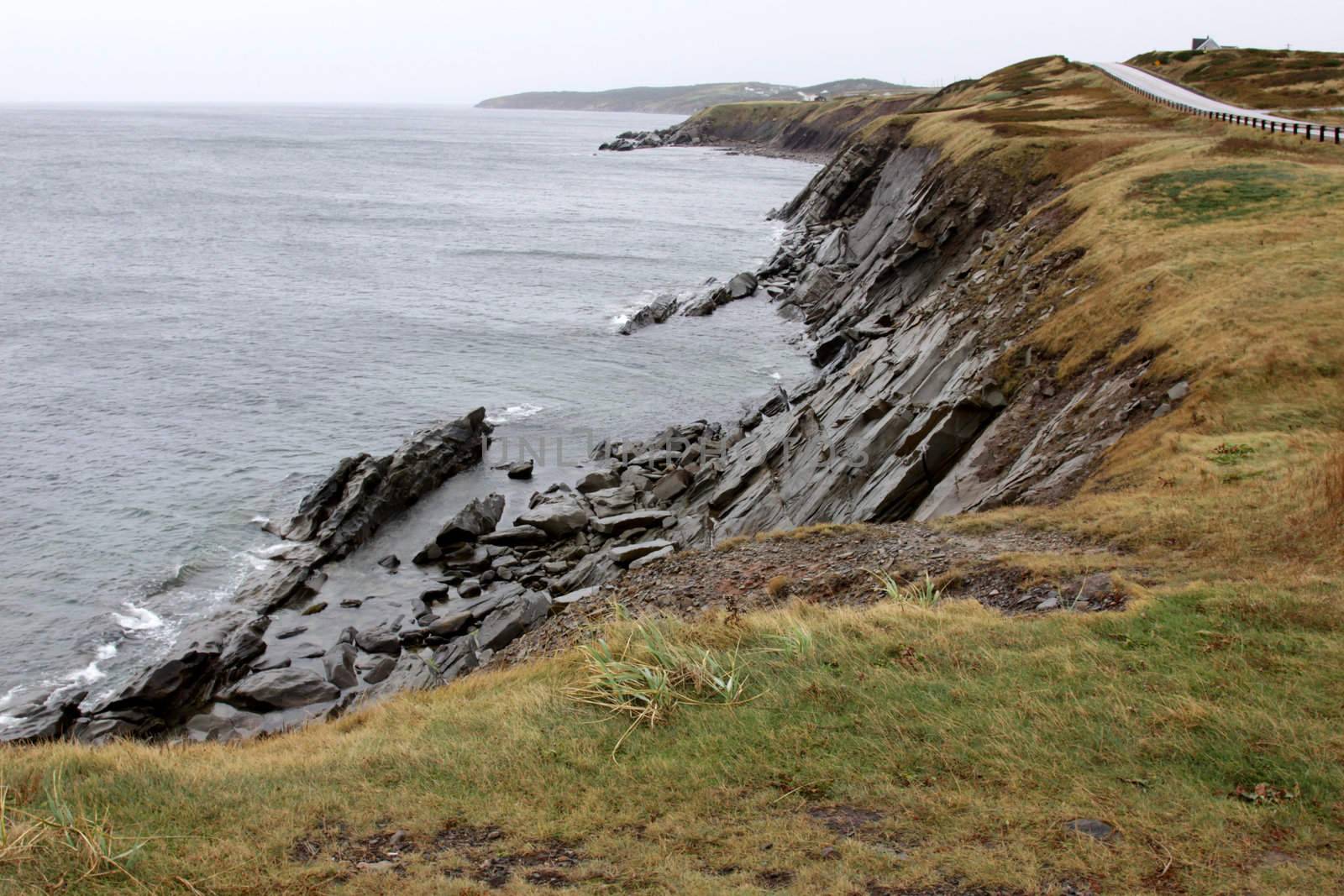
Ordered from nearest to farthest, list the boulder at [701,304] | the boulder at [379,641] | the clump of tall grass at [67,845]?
the clump of tall grass at [67,845] < the boulder at [379,641] < the boulder at [701,304]

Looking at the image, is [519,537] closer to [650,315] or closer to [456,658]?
[456,658]

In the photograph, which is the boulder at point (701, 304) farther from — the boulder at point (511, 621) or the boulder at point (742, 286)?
the boulder at point (511, 621)

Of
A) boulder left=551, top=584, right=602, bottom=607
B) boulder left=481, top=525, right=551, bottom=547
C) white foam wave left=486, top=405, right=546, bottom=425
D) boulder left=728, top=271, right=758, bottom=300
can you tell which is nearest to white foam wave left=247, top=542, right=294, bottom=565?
boulder left=481, top=525, right=551, bottom=547

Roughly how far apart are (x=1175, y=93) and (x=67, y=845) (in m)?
83.1

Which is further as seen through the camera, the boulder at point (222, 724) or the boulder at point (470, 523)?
the boulder at point (470, 523)

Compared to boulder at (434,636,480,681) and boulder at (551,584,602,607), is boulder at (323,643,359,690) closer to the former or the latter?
boulder at (434,636,480,681)

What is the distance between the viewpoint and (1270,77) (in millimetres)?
75000

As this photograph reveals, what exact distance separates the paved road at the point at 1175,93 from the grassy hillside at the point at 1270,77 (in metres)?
1.59

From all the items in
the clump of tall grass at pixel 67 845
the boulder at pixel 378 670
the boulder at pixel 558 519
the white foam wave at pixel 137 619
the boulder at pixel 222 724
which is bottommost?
the boulder at pixel 222 724

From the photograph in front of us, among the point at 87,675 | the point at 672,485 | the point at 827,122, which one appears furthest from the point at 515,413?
the point at 827,122

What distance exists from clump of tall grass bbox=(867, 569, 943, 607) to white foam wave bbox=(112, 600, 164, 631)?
2001 cm

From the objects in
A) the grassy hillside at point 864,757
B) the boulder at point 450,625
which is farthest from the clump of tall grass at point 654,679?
the boulder at point 450,625

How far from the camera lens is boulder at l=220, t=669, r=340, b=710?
23016 mm

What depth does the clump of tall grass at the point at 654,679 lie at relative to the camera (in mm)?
12688
